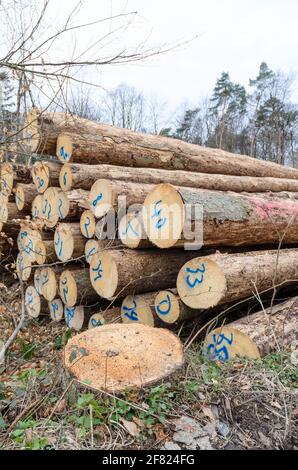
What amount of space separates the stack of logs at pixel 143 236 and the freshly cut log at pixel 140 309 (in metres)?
0.01

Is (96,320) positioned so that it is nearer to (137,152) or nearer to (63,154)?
(63,154)

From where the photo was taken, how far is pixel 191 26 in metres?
2.82

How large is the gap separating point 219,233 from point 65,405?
199 cm

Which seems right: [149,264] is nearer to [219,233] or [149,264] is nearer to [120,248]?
[120,248]

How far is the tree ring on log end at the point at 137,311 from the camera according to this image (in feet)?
11.3

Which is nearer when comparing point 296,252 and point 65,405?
point 65,405

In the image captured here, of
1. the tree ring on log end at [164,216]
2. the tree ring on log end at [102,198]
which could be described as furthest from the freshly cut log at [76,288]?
the tree ring on log end at [164,216]

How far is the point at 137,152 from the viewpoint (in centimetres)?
488

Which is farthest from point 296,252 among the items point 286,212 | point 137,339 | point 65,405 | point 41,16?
point 41,16

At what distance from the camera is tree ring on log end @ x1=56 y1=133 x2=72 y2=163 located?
449cm

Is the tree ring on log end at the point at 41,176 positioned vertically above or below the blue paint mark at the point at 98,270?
above

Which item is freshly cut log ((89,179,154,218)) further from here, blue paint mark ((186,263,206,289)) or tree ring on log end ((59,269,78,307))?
blue paint mark ((186,263,206,289))

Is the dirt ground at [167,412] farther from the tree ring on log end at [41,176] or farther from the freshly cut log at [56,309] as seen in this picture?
the tree ring on log end at [41,176]
